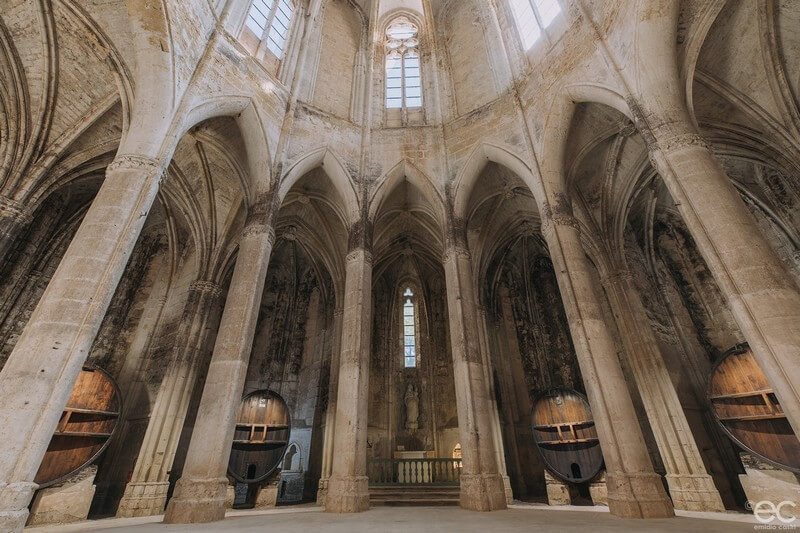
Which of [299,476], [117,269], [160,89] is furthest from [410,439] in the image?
[160,89]

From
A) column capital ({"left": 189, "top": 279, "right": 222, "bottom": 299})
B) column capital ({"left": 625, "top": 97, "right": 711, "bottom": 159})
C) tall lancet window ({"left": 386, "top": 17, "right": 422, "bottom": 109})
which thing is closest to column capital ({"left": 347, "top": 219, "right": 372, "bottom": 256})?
column capital ({"left": 189, "top": 279, "right": 222, "bottom": 299})

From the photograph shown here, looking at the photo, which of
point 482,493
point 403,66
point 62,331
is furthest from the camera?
point 403,66

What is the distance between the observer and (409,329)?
1639 centimetres

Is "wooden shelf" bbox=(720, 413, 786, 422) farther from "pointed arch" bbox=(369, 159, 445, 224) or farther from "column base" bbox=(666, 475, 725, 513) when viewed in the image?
"pointed arch" bbox=(369, 159, 445, 224)

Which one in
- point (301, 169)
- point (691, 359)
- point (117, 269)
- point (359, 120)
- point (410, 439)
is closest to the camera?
point (117, 269)

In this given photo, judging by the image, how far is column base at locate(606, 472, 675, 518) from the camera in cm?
582

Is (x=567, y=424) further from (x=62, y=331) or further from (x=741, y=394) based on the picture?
(x=62, y=331)

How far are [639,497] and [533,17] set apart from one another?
12.9 m

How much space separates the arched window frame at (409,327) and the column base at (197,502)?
991cm

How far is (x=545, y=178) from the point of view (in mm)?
9227

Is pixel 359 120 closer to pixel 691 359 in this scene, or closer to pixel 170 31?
pixel 170 31

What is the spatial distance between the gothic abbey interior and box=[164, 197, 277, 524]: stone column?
6 cm

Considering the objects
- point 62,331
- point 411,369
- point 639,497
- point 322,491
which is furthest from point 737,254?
point 411,369

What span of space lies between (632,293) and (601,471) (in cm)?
498
